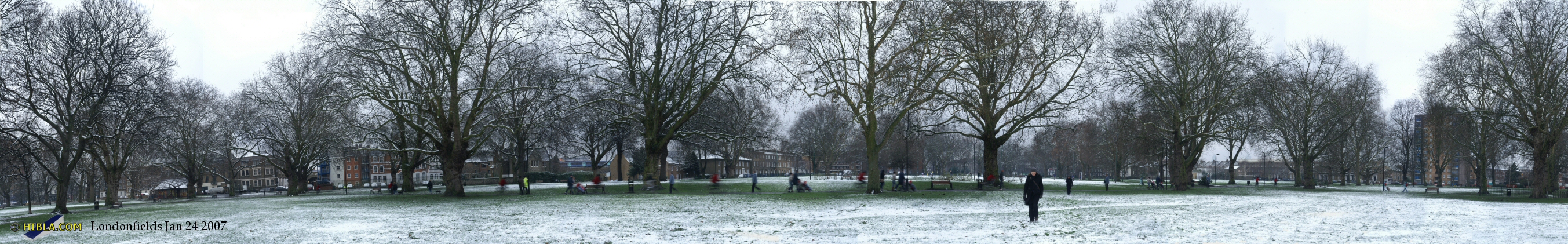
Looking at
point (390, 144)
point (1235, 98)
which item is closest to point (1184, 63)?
point (1235, 98)

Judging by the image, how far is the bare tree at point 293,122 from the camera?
38.9m

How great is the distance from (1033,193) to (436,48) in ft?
65.5

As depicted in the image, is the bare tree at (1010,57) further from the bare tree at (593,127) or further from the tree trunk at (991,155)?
the bare tree at (593,127)

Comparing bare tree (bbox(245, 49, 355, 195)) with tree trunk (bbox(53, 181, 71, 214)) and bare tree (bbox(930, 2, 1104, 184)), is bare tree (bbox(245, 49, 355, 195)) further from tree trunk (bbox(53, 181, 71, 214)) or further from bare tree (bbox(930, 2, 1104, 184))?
bare tree (bbox(930, 2, 1104, 184))

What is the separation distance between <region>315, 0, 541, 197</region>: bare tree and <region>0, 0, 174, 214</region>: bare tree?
4803 mm

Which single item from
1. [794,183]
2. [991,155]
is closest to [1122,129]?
[991,155]

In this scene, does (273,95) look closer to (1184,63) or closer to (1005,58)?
(1005,58)

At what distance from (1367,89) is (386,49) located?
160ft

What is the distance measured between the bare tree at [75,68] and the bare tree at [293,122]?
1142cm

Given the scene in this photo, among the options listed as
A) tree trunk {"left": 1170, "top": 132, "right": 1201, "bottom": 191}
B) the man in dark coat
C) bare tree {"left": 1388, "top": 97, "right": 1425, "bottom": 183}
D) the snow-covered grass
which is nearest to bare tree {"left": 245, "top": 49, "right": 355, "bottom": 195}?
the snow-covered grass

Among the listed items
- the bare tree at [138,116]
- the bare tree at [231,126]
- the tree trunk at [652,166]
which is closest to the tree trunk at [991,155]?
the tree trunk at [652,166]

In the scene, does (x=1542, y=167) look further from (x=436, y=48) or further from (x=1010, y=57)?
(x=436, y=48)

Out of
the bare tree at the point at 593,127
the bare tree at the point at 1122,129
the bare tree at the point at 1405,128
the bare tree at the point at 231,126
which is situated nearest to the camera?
the bare tree at the point at 593,127

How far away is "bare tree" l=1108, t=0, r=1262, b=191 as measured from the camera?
3459 centimetres
